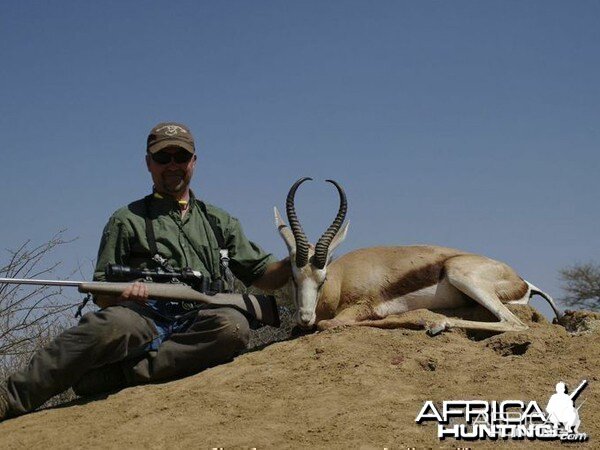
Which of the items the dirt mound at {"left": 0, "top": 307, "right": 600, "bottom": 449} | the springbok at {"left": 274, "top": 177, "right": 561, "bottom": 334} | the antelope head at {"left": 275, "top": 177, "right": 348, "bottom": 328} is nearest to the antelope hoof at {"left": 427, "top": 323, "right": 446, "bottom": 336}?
the dirt mound at {"left": 0, "top": 307, "right": 600, "bottom": 449}

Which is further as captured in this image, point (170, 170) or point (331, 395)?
point (170, 170)

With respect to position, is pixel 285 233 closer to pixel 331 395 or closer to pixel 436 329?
pixel 436 329

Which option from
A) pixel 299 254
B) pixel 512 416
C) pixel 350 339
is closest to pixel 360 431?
pixel 512 416

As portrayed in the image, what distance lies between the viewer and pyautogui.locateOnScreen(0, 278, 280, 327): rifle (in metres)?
6.00

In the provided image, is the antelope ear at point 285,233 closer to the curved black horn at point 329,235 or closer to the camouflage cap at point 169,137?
the curved black horn at point 329,235

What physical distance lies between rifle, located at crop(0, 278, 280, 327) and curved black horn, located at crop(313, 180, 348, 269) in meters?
0.96

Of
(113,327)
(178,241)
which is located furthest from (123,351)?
(178,241)

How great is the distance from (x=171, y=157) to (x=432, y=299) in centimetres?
313

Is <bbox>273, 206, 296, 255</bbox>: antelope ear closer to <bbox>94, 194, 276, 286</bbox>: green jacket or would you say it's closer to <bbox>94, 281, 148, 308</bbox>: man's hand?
<bbox>94, 194, 276, 286</bbox>: green jacket

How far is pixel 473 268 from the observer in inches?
320

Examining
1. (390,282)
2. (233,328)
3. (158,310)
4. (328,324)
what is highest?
(158,310)

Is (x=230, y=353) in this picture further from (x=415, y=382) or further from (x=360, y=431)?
(x=360, y=431)

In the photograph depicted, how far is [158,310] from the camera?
20.9ft

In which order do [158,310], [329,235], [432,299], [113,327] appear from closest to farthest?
[113,327], [158,310], [329,235], [432,299]
